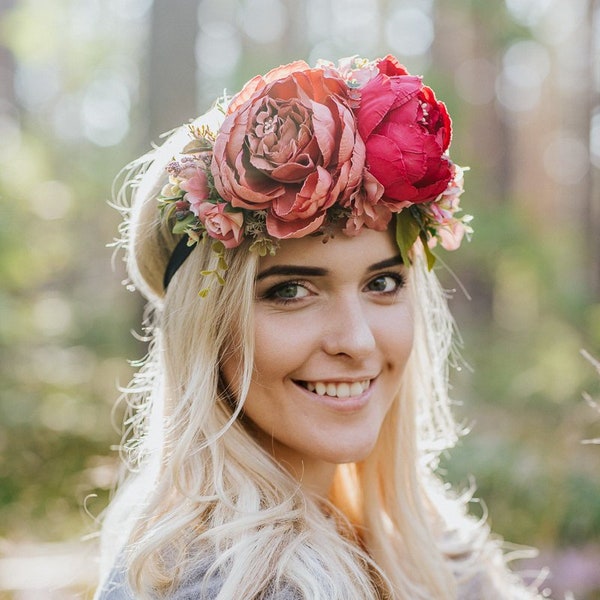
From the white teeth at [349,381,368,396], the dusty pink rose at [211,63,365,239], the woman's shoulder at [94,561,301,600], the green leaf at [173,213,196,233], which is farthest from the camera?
the white teeth at [349,381,368,396]

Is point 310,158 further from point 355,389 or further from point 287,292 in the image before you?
point 355,389

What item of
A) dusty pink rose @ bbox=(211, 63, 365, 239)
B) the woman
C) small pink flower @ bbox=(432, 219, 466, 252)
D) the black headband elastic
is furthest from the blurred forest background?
small pink flower @ bbox=(432, 219, 466, 252)

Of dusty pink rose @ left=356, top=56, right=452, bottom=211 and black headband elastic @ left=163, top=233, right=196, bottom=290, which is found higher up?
dusty pink rose @ left=356, top=56, right=452, bottom=211

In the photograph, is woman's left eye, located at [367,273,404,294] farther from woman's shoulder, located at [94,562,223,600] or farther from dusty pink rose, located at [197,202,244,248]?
woman's shoulder, located at [94,562,223,600]

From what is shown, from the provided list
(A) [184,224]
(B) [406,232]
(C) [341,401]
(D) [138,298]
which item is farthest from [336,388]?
(D) [138,298]

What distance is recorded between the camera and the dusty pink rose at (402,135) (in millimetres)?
1843

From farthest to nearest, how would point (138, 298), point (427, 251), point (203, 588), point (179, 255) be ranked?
point (138, 298), point (427, 251), point (179, 255), point (203, 588)

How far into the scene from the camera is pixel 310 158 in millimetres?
1776

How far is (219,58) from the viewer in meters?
12.9

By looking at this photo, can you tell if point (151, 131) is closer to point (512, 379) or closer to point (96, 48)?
point (512, 379)

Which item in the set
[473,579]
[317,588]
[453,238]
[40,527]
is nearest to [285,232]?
[453,238]

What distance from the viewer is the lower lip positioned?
6.44 feet

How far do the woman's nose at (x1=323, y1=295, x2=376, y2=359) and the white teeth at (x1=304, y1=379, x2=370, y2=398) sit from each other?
93mm

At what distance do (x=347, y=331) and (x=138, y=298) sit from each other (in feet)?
19.2
